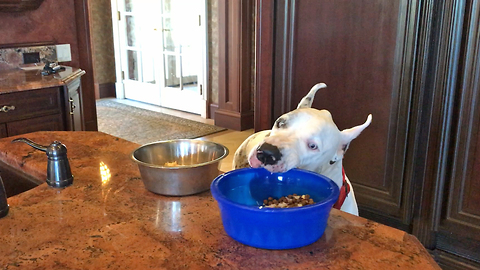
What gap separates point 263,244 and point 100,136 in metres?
1.09

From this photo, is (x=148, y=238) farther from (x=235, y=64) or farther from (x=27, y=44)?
(x=235, y=64)

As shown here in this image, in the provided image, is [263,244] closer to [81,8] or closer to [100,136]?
[100,136]

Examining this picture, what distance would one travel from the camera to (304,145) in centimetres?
126

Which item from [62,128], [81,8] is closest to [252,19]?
[81,8]

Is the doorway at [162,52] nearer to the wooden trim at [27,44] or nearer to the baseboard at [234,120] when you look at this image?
the baseboard at [234,120]

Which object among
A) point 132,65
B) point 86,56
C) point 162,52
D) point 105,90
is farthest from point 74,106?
point 105,90

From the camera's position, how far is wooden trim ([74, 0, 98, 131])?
359 cm

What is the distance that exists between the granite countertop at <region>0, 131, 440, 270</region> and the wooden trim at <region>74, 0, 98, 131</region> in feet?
8.65

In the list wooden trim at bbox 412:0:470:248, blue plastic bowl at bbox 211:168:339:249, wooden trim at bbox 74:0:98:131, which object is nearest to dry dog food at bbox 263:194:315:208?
blue plastic bowl at bbox 211:168:339:249

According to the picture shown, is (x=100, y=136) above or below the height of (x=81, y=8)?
below

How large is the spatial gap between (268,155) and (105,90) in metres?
6.09

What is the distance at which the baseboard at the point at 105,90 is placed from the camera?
667 centimetres

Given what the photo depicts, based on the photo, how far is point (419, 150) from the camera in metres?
2.15

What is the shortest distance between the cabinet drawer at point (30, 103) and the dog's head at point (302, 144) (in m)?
1.75
